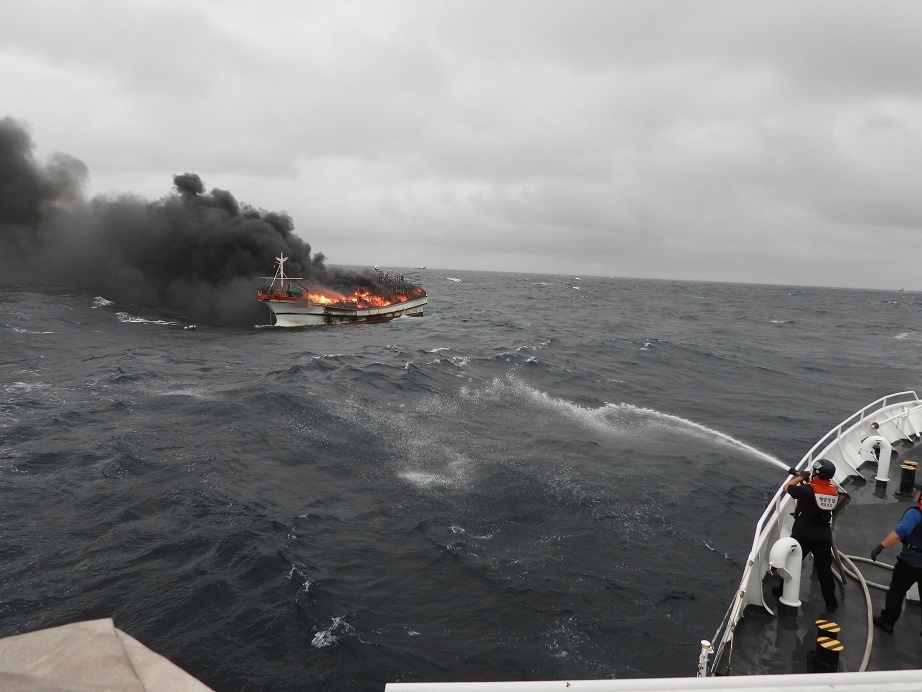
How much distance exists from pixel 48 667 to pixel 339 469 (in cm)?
1467

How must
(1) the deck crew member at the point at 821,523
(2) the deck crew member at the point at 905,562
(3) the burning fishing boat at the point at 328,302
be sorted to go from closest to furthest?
(2) the deck crew member at the point at 905,562 < (1) the deck crew member at the point at 821,523 < (3) the burning fishing boat at the point at 328,302

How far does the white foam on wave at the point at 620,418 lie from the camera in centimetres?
2169

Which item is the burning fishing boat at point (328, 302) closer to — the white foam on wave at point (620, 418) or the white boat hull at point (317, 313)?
the white boat hull at point (317, 313)

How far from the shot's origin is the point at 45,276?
Result: 71.9 metres

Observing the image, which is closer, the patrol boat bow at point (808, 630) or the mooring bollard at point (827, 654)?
the patrol boat bow at point (808, 630)

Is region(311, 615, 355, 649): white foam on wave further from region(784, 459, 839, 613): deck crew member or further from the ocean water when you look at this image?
region(784, 459, 839, 613): deck crew member

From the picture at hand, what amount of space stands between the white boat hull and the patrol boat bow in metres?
52.3

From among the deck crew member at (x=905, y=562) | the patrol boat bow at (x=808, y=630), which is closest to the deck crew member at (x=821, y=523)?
the patrol boat bow at (x=808, y=630)

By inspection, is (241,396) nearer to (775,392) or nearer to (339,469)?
(339,469)

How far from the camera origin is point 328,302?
209ft

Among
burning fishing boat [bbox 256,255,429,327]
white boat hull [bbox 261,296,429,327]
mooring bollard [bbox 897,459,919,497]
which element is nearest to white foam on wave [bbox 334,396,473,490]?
mooring bollard [bbox 897,459,919,497]

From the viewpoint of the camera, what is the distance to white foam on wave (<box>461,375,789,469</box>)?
21.7 m

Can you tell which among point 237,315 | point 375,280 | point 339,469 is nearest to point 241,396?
point 339,469

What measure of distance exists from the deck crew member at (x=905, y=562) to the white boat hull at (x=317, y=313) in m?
54.8
